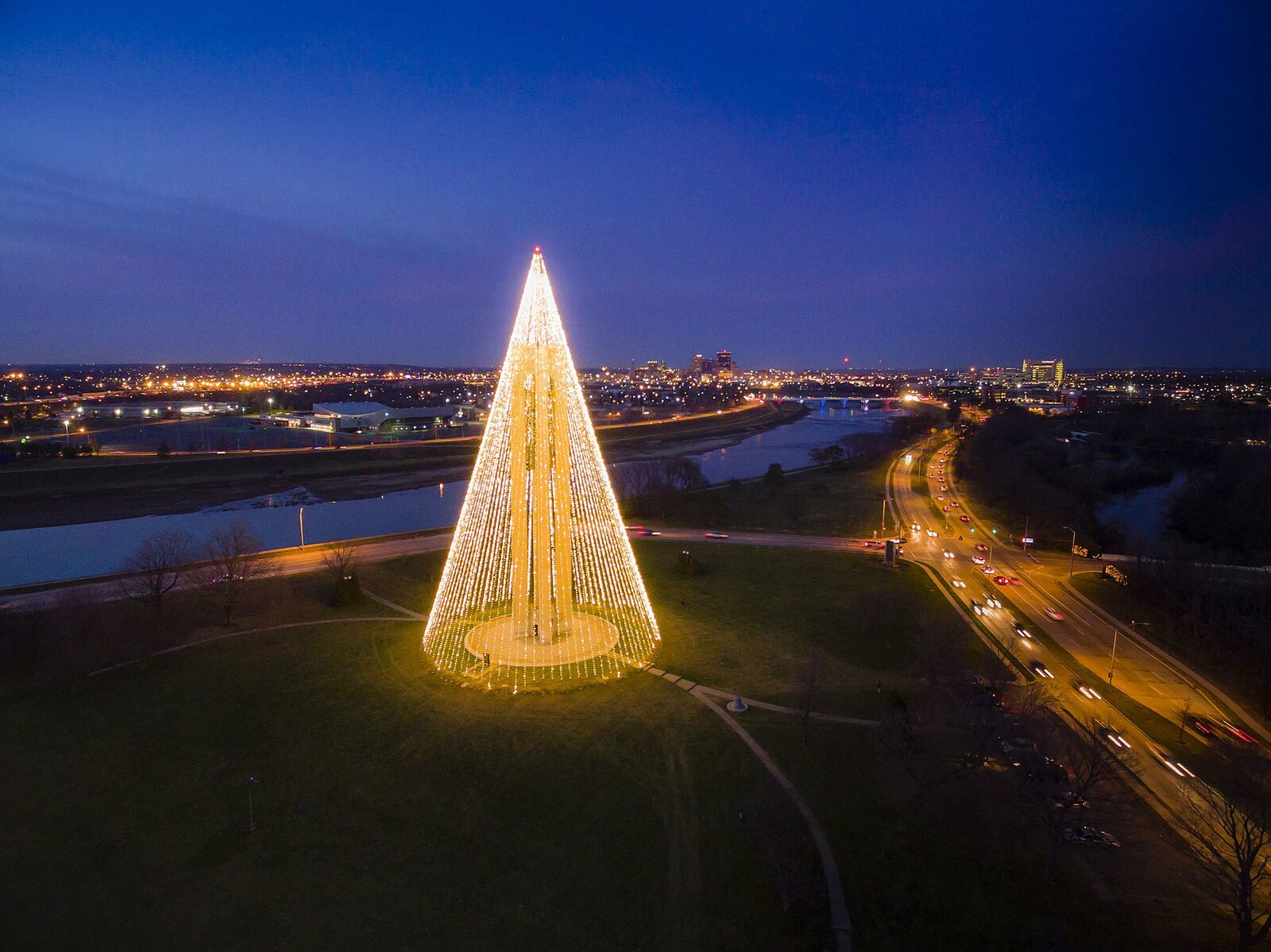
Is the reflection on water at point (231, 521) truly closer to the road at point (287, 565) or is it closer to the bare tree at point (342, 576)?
the road at point (287, 565)

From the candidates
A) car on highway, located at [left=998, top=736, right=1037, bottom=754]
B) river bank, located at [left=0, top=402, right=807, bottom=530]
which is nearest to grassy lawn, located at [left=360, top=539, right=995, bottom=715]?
car on highway, located at [left=998, top=736, right=1037, bottom=754]

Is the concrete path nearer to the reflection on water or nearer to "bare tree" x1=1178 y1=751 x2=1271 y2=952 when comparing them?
the reflection on water

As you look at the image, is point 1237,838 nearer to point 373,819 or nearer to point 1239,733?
point 1239,733

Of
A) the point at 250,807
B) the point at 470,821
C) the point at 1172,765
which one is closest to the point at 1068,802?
the point at 1172,765

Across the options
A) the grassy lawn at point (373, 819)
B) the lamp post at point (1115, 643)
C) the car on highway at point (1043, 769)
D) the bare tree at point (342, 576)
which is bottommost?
the grassy lawn at point (373, 819)

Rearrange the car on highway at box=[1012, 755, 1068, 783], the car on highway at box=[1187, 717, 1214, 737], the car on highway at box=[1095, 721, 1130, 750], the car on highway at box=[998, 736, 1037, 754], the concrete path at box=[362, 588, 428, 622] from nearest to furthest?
the car on highway at box=[1012, 755, 1068, 783]
the car on highway at box=[998, 736, 1037, 754]
the car on highway at box=[1095, 721, 1130, 750]
the car on highway at box=[1187, 717, 1214, 737]
the concrete path at box=[362, 588, 428, 622]

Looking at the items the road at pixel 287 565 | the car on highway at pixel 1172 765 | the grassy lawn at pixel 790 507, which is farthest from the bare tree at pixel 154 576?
the car on highway at pixel 1172 765
